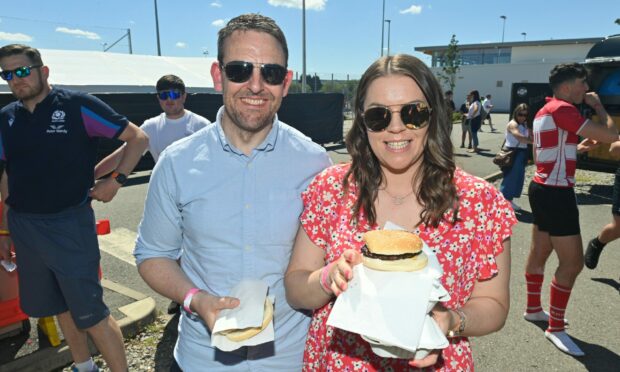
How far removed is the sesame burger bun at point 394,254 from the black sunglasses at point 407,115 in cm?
54

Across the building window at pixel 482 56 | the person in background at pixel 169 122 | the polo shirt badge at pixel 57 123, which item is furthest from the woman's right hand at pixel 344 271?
the building window at pixel 482 56

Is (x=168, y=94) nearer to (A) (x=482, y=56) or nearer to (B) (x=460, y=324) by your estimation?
(B) (x=460, y=324)

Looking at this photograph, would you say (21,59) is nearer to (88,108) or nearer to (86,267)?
(88,108)

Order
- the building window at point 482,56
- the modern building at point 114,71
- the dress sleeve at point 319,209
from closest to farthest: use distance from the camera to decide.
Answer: the dress sleeve at point 319,209 < the modern building at point 114,71 < the building window at point 482,56

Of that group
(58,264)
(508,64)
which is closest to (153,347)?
(58,264)

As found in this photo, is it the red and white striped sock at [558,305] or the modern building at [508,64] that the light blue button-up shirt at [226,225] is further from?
the modern building at [508,64]

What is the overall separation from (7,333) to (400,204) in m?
3.88

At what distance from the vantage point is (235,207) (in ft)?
6.24

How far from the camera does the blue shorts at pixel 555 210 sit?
391 cm

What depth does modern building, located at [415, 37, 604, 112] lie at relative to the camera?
156 ft

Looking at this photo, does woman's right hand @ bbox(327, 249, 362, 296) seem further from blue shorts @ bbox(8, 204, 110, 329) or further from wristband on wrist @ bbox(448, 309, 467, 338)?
blue shorts @ bbox(8, 204, 110, 329)

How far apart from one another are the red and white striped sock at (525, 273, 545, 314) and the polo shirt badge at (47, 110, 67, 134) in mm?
4387

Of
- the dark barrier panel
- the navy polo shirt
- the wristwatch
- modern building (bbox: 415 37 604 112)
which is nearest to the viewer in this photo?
the navy polo shirt

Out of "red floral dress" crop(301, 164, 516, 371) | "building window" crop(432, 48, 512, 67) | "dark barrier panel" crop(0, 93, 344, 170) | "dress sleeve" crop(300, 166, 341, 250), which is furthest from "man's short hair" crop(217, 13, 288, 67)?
"building window" crop(432, 48, 512, 67)
